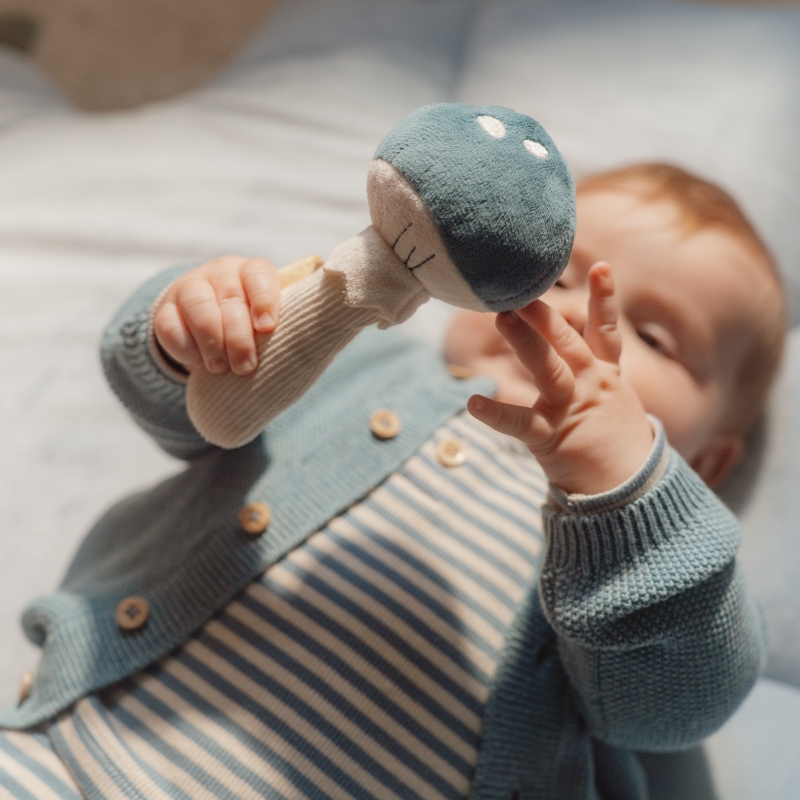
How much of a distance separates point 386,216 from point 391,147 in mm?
38

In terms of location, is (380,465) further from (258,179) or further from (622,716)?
(258,179)

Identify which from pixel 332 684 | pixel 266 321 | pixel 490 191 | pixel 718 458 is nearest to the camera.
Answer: pixel 490 191

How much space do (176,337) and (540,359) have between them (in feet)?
0.84

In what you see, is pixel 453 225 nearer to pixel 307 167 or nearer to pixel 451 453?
pixel 451 453

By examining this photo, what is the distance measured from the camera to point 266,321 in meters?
0.51

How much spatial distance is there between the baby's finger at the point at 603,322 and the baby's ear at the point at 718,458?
0.35 meters

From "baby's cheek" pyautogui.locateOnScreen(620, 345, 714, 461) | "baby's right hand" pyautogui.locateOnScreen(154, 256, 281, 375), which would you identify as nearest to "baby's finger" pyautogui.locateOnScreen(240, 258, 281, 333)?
"baby's right hand" pyautogui.locateOnScreen(154, 256, 281, 375)

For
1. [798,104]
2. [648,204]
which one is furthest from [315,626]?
[798,104]

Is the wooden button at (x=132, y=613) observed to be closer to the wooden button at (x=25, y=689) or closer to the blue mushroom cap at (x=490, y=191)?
the wooden button at (x=25, y=689)

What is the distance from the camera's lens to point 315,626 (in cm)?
62

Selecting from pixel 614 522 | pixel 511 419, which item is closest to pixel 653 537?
pixel 614 522

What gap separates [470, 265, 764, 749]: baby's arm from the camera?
1.77 ft

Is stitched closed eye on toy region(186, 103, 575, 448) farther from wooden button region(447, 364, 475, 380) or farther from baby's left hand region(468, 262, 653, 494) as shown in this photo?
wooden button region(447, 364, 475, 380)

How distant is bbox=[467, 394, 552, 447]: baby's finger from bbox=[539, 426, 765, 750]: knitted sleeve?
0.06m
